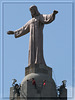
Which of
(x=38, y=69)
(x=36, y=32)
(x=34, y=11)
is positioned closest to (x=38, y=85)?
(x=38, y=69)

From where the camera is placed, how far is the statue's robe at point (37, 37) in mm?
37281

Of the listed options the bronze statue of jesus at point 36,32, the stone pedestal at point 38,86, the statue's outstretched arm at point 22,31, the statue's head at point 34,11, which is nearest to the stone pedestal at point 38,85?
the stone pedestal at point 38,86

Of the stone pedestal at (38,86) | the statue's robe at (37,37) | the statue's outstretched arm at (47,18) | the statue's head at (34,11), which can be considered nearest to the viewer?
the stone pedestal at (38,86)

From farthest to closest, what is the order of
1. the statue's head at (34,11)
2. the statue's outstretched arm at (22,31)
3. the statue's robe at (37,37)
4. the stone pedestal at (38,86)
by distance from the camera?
the statue's outstretched arm at (22,31)
the statue's head at (34,11)
the statue's robe at (37,37)
the stone pedestal at (38,86)

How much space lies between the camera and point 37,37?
→ 3781cm

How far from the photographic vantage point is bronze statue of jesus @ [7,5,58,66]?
3728 cm

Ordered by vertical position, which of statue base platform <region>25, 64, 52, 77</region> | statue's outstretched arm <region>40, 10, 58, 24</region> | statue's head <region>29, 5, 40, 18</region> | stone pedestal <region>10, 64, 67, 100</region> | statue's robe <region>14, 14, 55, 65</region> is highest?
statue's head <region>29, 5, 40, 18</region>

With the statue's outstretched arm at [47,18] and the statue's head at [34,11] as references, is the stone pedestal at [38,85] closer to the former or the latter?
the statue's outstretched arm at [47,18]

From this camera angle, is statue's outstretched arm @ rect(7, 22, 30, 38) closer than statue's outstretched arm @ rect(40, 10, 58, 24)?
No

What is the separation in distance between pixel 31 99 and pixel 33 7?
29.5 feet

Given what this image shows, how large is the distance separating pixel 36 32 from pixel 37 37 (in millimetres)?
494

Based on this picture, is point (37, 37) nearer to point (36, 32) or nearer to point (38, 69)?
point (36, 32)

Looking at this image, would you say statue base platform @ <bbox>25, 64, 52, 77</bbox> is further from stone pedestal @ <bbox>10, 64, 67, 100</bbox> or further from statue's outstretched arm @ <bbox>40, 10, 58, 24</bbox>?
statue's outstretched arm @ <bbox>40, 10, 58, 24</bbox>

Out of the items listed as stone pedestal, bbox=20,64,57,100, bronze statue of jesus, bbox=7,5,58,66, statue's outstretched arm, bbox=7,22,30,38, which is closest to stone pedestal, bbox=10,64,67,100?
stone pedestal, bbox=20,64,57,100
